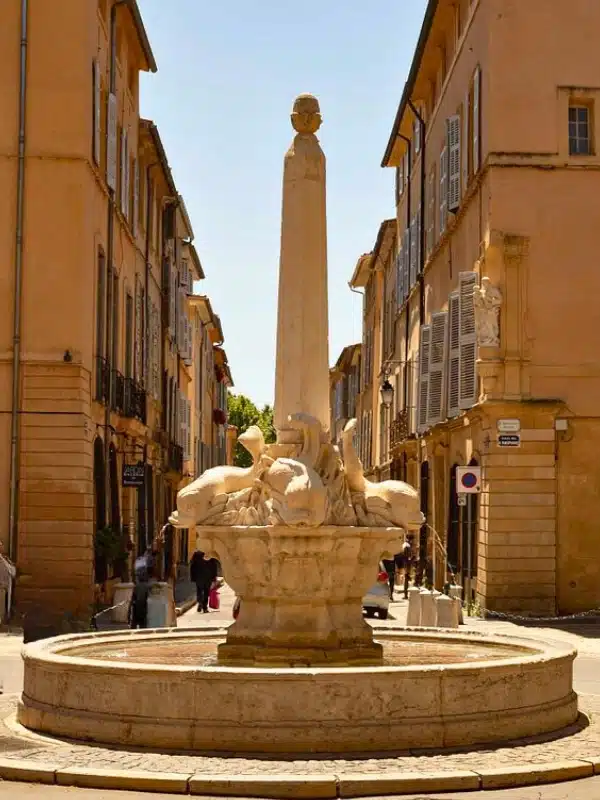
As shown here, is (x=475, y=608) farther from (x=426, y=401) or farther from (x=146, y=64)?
(x=146, y=64)

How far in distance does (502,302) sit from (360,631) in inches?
552

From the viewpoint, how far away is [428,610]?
21.7 metres

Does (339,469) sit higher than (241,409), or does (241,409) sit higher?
(241,409)

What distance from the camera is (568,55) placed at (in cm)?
2656

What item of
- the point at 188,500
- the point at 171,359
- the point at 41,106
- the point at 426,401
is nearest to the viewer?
the point at 188,500

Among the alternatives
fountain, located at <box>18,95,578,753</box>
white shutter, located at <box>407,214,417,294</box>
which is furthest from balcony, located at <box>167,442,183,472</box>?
fountain, located at <box>18,95,578,753</box>

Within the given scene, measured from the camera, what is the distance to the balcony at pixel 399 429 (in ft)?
133

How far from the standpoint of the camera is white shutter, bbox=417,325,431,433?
3262 centimetres

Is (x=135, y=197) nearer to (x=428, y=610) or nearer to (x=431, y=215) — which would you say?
(x=431, y=215)

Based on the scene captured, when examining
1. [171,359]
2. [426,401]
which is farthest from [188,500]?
[171,359]

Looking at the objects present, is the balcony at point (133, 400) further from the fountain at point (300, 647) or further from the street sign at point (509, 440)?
the fountain at point (300, 647)

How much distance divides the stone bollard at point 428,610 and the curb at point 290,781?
1177cm

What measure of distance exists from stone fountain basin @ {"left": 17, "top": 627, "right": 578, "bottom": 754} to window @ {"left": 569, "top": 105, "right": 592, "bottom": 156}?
56.3 ft

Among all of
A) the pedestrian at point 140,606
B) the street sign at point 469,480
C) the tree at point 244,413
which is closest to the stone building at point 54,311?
the pedestrian at point 140,606
